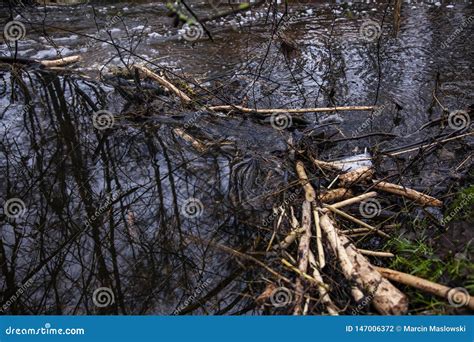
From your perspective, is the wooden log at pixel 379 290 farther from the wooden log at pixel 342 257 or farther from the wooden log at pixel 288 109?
the wooden log at pixel 288 109

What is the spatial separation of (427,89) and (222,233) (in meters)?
3.67

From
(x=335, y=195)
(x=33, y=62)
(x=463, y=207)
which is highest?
(x=463, y=207)

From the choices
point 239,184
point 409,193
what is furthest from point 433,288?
point 239,184

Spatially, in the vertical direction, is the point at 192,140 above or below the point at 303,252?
below

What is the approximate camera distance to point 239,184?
382cm

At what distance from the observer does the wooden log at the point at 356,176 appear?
3.63 metres

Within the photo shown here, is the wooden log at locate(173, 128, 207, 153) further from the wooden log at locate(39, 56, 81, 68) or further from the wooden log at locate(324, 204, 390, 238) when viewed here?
the wooden log at locate(39, 56, 81, 68)

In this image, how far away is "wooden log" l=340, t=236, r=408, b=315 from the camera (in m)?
2.61

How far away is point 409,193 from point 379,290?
107cm

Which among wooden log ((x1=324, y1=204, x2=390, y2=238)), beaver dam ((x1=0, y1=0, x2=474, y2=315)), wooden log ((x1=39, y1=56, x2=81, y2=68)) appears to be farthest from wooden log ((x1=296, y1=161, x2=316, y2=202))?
wooden log ((x1=39, y1=56, x2=81, y2=68))

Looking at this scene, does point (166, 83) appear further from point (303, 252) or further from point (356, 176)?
point (303, 252)

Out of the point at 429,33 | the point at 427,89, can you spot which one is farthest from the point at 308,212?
the point at 429,33

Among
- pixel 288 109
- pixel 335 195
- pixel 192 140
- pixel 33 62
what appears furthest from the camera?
pixel 33 62

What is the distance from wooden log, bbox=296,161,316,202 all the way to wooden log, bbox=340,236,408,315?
1.98 feet
